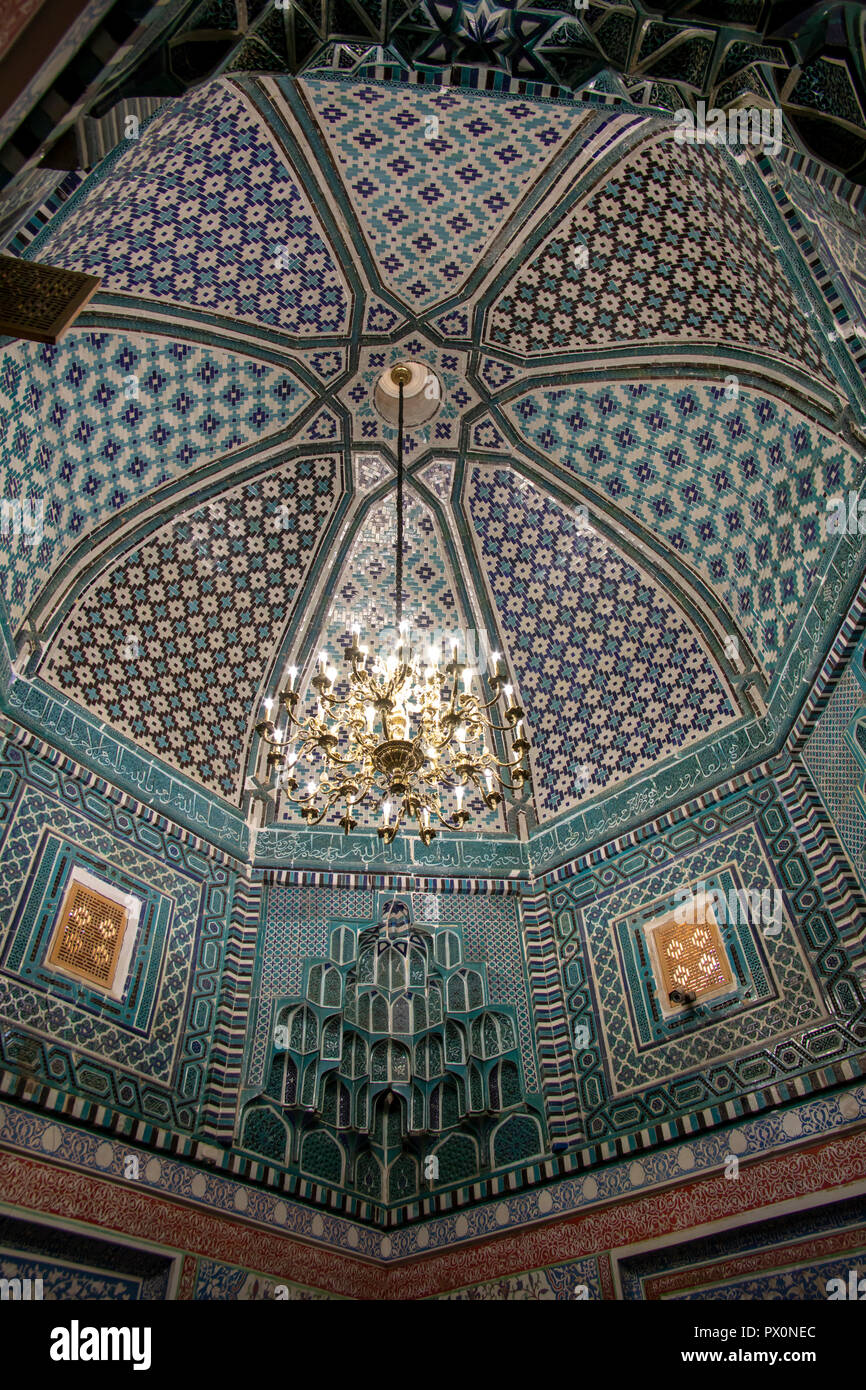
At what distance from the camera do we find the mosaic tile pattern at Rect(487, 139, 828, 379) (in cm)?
576

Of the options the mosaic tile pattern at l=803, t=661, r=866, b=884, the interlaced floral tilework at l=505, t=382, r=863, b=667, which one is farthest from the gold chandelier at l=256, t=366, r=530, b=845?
the interlaced floral tilework at l=505, t=382, r=863, b=667

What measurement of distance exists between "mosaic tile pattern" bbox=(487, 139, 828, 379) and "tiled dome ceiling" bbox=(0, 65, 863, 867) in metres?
0.02

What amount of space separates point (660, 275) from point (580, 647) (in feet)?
9.46

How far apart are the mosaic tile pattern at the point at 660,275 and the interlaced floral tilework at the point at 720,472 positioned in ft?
1.45

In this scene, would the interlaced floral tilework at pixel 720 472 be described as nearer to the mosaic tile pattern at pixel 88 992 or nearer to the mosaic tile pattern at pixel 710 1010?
the mosaic tile pattern at pixel 710 1010

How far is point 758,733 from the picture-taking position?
275 inches

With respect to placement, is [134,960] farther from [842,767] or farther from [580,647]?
[842,767]

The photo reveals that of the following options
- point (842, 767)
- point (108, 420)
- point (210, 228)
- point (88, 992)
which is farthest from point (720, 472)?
point (88, 992)

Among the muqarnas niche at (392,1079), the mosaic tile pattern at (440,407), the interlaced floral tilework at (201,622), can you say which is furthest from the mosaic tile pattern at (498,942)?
the mosaic tile pattern at (440,407)

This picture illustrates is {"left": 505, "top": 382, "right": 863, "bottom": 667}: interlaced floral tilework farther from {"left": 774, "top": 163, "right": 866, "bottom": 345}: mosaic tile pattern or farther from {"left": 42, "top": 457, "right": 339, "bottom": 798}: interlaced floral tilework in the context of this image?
{"left": 42, "top": 457, "right": 339, "bottom": 798}: interlaced floral tilework

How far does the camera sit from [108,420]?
6855 mm

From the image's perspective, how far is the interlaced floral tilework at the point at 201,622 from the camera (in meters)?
7.21

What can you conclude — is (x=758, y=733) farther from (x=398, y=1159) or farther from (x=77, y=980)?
(x=77, y=980)
